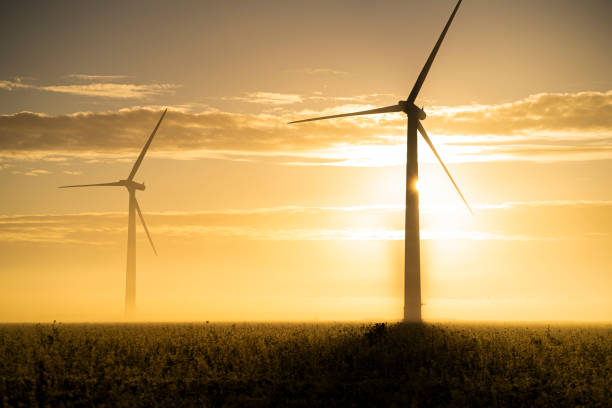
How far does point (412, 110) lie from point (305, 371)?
40486mm

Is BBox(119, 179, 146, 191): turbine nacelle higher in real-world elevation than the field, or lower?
higher

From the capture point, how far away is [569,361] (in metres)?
32.9

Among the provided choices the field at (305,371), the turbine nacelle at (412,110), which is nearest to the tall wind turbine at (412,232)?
the turbine nacelle at (412,110)

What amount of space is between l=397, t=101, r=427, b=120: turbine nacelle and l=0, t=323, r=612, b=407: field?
97.1ft

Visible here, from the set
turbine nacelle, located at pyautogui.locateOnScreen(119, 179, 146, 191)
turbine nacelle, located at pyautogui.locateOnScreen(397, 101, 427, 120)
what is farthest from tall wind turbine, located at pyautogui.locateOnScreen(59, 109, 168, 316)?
turbine nacelle, located at pyautogui.locateOnScreen(397, 101, 427, 120)

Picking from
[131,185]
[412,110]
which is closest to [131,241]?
[131,185]

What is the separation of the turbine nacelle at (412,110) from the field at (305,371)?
2961 centimetres

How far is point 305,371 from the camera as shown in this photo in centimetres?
2964

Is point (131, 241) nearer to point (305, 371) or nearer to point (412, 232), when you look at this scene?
point (412, 232)

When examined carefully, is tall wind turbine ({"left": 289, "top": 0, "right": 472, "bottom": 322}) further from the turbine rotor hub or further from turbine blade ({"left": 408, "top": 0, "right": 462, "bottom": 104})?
the turbine rotor hub

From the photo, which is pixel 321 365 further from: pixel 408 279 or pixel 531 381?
pixel 408 279

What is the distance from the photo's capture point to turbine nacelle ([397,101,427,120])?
215 feet

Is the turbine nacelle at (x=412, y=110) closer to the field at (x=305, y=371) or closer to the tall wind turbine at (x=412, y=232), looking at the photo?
the tall wind turbine at (x=412, y=232)

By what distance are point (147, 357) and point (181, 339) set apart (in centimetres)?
545
